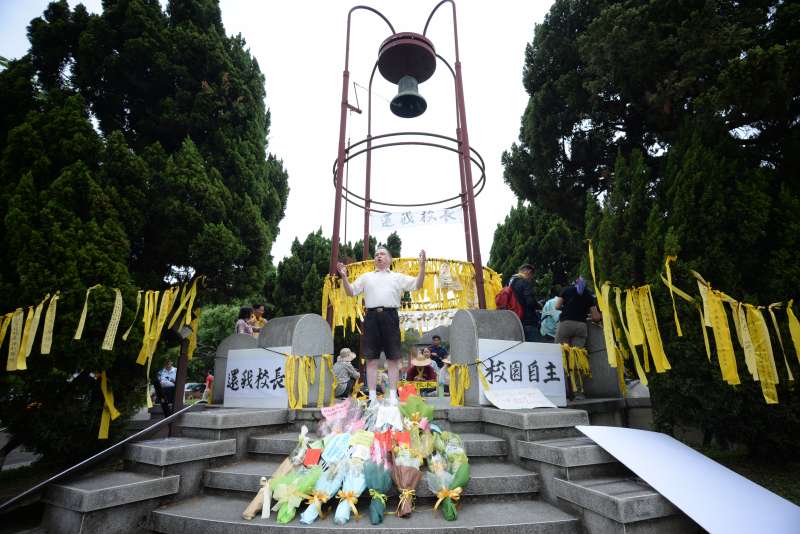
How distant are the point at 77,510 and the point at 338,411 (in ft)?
7.09

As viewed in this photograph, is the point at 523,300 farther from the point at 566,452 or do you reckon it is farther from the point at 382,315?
the point at 566,452

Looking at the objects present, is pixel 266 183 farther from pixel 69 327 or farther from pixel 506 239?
pixel 506 239

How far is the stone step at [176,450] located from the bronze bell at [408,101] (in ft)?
18.0

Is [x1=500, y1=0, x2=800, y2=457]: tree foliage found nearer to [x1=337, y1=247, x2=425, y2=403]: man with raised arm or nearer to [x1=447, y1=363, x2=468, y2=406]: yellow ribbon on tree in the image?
[x1=447, y1=363, x2=468, y2=406]: yellow ribbon on tree

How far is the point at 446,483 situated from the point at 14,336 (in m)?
4.19

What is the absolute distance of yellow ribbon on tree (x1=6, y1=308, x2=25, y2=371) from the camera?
12.2ft

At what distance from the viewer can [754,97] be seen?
4.01m

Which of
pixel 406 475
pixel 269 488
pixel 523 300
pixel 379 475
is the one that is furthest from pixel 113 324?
pixel 523 300

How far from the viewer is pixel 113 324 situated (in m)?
4.02

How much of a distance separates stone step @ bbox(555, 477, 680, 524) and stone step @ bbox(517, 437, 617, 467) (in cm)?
16

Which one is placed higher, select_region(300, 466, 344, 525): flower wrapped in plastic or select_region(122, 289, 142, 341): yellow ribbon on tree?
select_region(122, 289, 142, 341): yellow ribbon on tree

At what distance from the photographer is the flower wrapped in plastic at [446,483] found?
2910 millimetres

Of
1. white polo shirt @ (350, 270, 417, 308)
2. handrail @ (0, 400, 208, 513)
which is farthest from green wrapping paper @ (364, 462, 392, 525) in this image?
handrail @ (0, 400, 208, 513)

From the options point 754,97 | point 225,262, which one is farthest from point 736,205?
point 225,262
